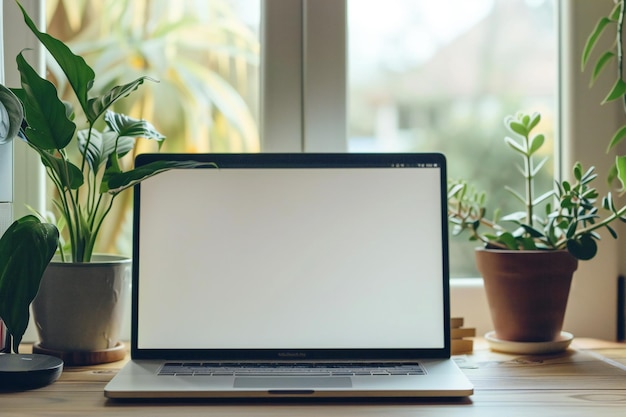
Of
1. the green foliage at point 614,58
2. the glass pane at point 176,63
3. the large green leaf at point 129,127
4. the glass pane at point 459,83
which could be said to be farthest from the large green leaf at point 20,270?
the green foliage at point 614,58

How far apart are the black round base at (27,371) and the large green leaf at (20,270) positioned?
46 mm

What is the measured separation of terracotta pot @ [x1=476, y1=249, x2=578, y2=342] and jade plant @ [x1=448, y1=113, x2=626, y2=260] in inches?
1.3

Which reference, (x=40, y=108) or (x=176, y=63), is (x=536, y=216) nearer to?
(x=176, y=63)

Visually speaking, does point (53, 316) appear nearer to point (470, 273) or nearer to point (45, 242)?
point (45, 242)

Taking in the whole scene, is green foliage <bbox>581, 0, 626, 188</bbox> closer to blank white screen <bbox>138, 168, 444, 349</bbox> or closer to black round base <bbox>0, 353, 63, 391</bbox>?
blank white screen <bbox>138, 168, 444, 349</bbox>

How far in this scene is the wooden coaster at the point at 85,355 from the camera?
976mm

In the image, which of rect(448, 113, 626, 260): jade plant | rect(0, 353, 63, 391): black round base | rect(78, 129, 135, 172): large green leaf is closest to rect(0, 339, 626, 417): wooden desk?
rect(0, 353, 63, 391): black round base

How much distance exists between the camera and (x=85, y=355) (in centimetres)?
98

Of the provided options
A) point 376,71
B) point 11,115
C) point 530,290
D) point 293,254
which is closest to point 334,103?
point 376,71

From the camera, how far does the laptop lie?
0.96 m

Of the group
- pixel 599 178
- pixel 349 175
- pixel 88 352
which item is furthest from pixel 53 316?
pixel 599 178

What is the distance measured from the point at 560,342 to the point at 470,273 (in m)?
0.23

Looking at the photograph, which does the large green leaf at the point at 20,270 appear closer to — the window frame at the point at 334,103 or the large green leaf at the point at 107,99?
the large green leaf at the point at 107,99

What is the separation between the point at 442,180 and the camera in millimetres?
997
